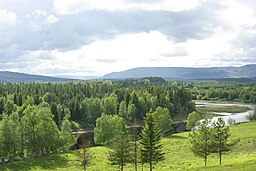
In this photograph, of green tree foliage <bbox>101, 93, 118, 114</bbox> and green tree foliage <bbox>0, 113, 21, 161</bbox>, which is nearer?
green tree foliage <bbox>0, 113, 21, 161</bbox>

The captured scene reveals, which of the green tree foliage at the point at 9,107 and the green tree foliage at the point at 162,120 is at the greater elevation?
the green tree foliage at the point at 9,107

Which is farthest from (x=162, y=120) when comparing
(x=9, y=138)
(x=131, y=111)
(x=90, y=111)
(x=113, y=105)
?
(x=9, y=138)

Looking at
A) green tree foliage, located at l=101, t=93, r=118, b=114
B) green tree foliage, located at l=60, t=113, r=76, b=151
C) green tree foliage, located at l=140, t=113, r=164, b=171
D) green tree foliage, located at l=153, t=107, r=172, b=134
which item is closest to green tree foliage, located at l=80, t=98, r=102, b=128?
green tree foliage, located at l=101, t=93, r=118, b=114

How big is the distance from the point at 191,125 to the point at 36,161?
64638mm

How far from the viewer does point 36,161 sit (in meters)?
75.1

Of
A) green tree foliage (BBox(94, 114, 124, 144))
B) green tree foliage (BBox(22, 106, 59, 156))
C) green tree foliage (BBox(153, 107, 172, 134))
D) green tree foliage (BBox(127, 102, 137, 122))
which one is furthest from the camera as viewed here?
green tree foliage (BBox(127, 102, 137, 122))

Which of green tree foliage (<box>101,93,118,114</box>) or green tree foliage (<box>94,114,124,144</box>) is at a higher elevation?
green tree foliage (<box>101,93,118,114</box>)

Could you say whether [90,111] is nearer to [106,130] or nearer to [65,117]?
[65,117]

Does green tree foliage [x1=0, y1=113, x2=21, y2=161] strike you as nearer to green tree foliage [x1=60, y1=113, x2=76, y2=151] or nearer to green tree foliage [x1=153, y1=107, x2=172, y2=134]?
green tree foliage [x1=60, y1=113, x2=76, y2=151]

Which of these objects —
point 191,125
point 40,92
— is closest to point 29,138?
point 191,125

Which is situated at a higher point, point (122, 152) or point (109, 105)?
point (122, 152)

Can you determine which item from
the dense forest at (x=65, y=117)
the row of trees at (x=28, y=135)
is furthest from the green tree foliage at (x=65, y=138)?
the row of trees at (x=28, y=135)

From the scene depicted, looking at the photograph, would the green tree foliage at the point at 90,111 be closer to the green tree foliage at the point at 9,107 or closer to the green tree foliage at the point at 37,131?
the green tree foliage at the point at 9,107

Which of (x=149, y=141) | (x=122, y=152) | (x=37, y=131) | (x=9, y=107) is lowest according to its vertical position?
(x=37, y=131)
